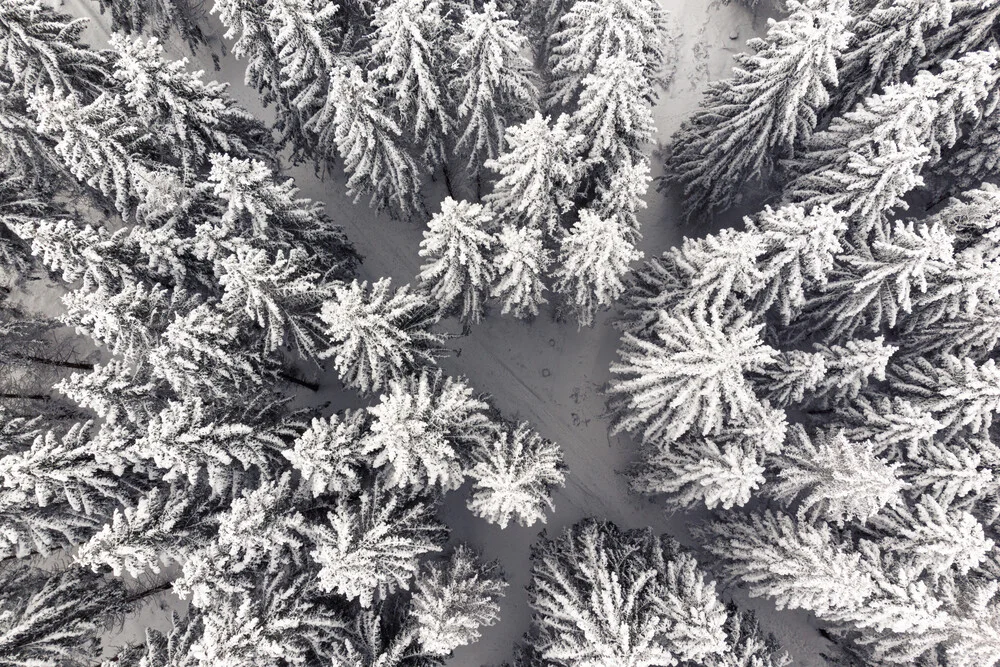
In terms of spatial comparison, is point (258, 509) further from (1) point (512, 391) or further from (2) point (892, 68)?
(2) point (892, 68)

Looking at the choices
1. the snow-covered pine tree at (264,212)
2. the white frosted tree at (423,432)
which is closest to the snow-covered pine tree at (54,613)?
the white frosted tree at (423,432)

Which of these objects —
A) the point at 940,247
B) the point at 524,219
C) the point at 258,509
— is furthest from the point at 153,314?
the point at 940,247

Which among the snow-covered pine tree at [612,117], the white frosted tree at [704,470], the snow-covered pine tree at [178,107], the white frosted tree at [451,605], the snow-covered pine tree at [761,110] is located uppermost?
the snow-covered pine tree at [761,110]

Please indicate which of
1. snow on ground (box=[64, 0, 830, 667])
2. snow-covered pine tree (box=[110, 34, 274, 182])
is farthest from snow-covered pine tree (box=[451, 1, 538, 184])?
snow-covered pine tree (box=[110, 34, 274, 182])

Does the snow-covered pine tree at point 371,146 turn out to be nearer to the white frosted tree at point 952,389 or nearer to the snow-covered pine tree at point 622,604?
the snow-covered pine tree at point 622,604

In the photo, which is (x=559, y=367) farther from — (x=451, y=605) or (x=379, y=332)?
(x=451, y=605)

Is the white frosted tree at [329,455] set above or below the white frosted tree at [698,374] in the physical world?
below

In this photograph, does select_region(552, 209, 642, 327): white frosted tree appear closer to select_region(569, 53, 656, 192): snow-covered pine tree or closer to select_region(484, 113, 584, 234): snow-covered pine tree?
select_region(484, 113, 584, 234): snow-covered pine tree
